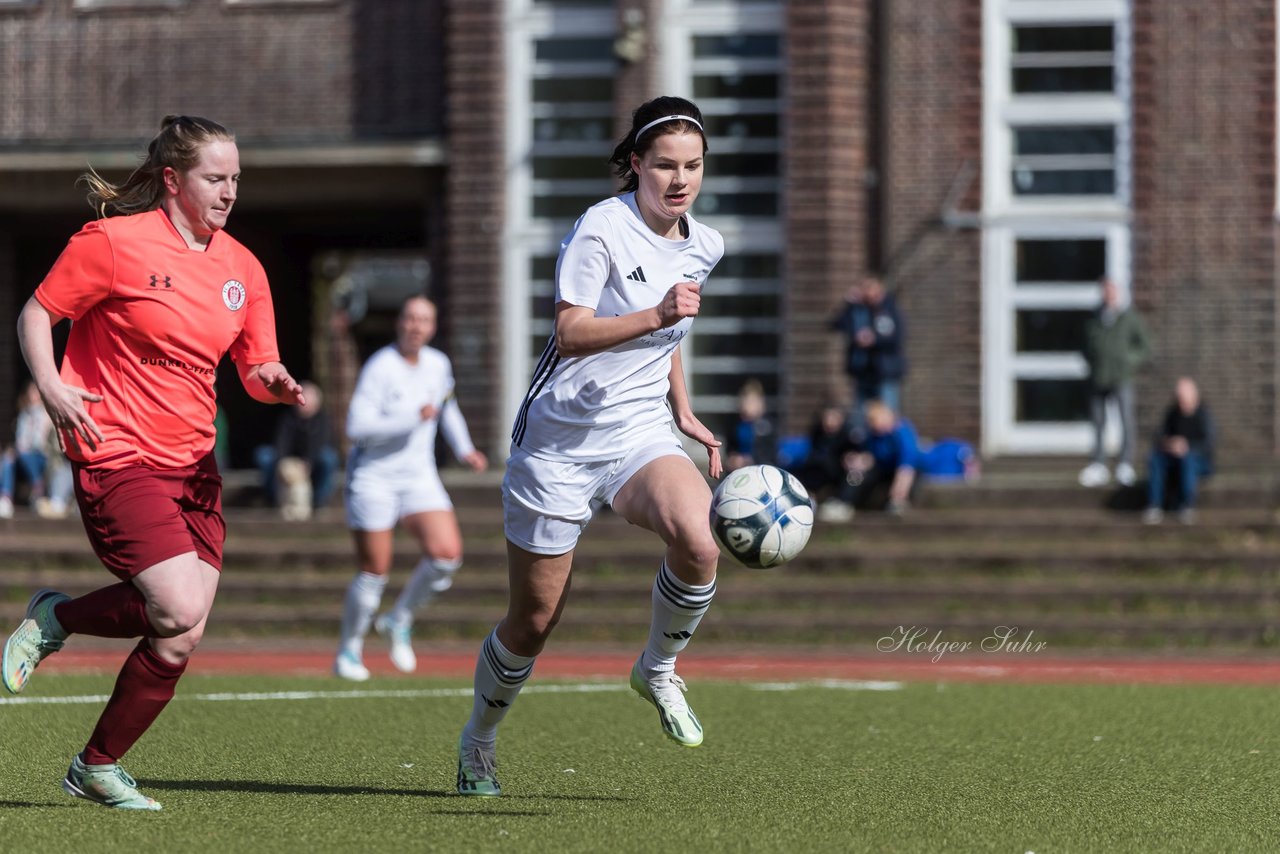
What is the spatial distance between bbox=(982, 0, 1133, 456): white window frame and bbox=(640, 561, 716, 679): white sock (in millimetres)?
15203

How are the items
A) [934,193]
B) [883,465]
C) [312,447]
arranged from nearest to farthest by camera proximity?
1. [883,465]
2. [312,447]
3. [934,193]

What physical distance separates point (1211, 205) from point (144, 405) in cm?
1650

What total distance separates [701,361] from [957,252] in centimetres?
296

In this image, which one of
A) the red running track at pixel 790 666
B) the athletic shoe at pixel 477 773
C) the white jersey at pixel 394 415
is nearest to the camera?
the athletic shoe at pixel 477 773

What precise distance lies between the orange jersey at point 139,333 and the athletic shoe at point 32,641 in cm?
54

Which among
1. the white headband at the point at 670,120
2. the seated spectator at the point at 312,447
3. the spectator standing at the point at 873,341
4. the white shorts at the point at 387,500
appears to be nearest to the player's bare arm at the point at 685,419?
the white headband at the point at 670,120

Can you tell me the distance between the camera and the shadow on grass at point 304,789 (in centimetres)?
686

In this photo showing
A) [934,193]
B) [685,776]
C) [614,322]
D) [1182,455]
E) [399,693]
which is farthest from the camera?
[934,193]

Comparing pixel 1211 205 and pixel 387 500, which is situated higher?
pixel 1211 205

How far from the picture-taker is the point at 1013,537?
18.0 meters

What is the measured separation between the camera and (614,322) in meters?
6.06

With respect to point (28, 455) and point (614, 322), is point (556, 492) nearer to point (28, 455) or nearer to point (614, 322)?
point (614, 322)

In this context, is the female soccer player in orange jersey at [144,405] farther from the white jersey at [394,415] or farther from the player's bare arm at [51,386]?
the white jersey at [394,415]

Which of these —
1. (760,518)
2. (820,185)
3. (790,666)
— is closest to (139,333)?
(760,518)
